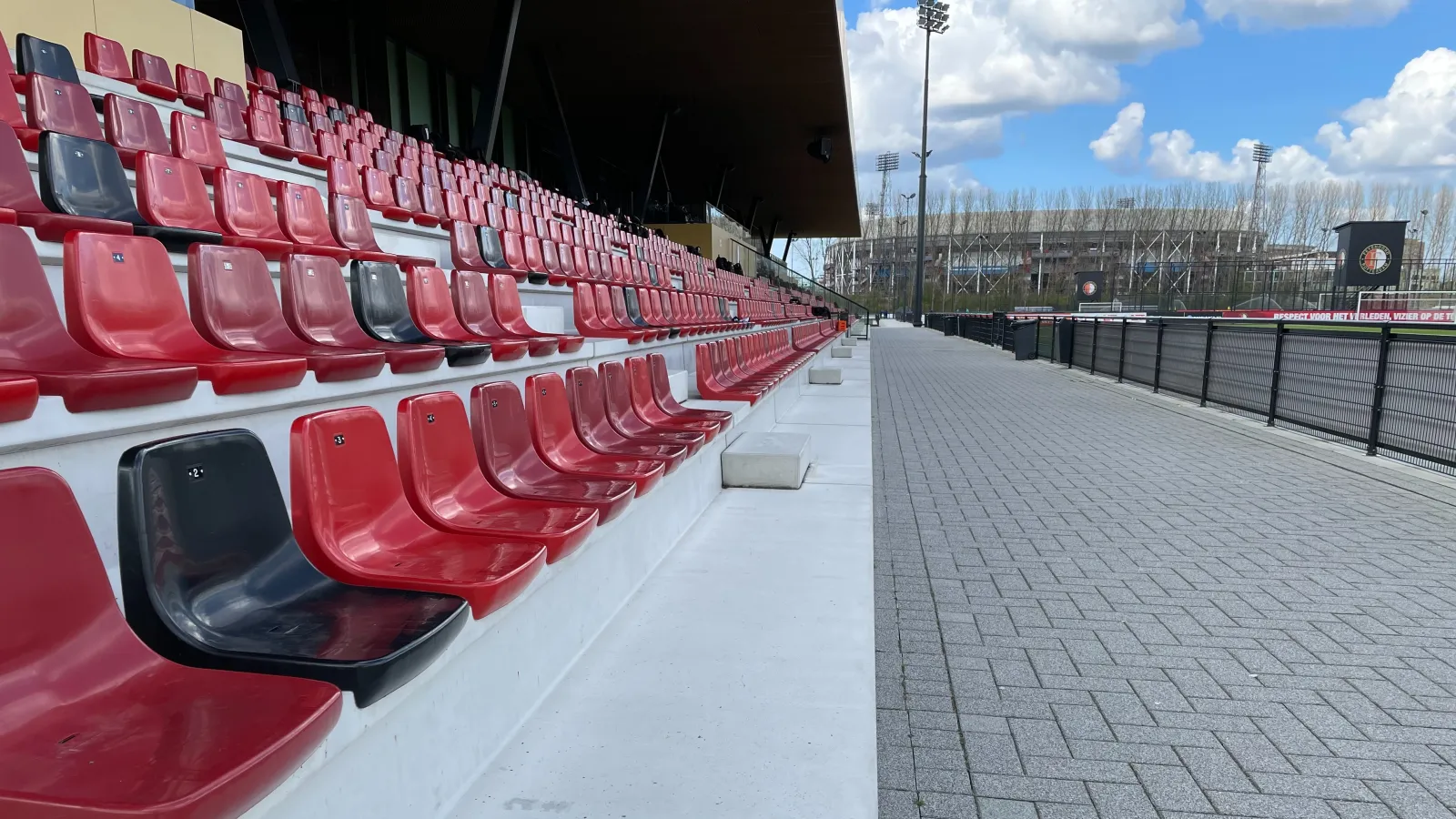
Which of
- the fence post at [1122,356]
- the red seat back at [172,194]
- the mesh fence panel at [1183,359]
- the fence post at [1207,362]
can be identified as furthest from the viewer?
the fence post at [1122,356]

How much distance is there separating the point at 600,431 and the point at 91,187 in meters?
2.32

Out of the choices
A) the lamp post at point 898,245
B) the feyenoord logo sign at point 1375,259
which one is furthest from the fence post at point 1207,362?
the lamp post at point 898,245

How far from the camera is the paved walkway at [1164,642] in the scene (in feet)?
6.46

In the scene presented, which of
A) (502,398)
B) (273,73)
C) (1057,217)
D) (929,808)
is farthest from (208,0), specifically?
(1057,217)

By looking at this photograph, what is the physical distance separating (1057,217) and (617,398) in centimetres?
6745

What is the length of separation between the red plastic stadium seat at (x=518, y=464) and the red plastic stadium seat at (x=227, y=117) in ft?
15.9

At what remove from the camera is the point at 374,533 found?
5.89 ft

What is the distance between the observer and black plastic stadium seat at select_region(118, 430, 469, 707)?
1.18 metres

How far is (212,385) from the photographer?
1604mm

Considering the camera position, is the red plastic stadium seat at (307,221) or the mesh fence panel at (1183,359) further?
the mesh fence panel at (1183,359)

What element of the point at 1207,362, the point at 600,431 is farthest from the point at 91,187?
the point at 1207,362

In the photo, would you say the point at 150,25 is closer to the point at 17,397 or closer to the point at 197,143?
the point at 197,143

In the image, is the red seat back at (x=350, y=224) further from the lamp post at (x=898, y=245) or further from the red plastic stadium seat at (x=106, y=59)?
the lamp post at (x=898, y=245)

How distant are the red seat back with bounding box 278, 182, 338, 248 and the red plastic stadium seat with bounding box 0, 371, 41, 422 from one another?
3.18 metres
